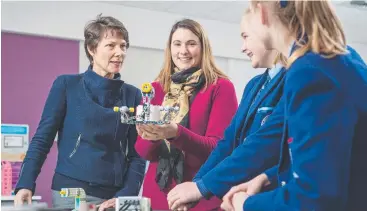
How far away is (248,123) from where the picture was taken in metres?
1.16

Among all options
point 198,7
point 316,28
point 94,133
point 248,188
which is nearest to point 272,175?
point 248,188

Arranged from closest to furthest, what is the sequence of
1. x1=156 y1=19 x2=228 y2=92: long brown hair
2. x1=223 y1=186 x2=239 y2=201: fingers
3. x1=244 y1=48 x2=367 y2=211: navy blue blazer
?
x1=244 y1=48 x2=367 y2=211: navy blue blazer → x1=223 y1=186 x2=239 y2=201: fingers → x1=156 y1=19 x2=228 y2=92: long brown hair

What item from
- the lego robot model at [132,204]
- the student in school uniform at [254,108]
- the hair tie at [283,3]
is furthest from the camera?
the lego robot model at [132,204]

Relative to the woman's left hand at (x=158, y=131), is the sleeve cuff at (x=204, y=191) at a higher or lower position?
lower

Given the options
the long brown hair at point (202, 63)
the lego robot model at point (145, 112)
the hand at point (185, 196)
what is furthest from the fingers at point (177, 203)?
the long brown hair at point (202, 63)

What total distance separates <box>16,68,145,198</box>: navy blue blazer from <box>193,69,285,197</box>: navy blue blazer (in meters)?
0.51

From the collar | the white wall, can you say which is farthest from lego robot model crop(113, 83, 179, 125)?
the white wall

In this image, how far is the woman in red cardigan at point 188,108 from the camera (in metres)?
1.63

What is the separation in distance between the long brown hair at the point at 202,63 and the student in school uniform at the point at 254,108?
48 cm

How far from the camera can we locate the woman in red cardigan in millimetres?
1630

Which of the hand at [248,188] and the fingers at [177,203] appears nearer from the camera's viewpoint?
the hand at [248,188]

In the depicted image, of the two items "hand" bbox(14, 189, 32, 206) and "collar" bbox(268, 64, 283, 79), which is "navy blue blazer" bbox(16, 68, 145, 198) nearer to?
"hand" bbox(14, 189, 32, 206)

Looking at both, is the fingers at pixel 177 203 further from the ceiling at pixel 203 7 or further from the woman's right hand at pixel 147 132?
the ceiling at pixel 203 7

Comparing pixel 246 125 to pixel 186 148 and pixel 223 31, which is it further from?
pixel 223 31
